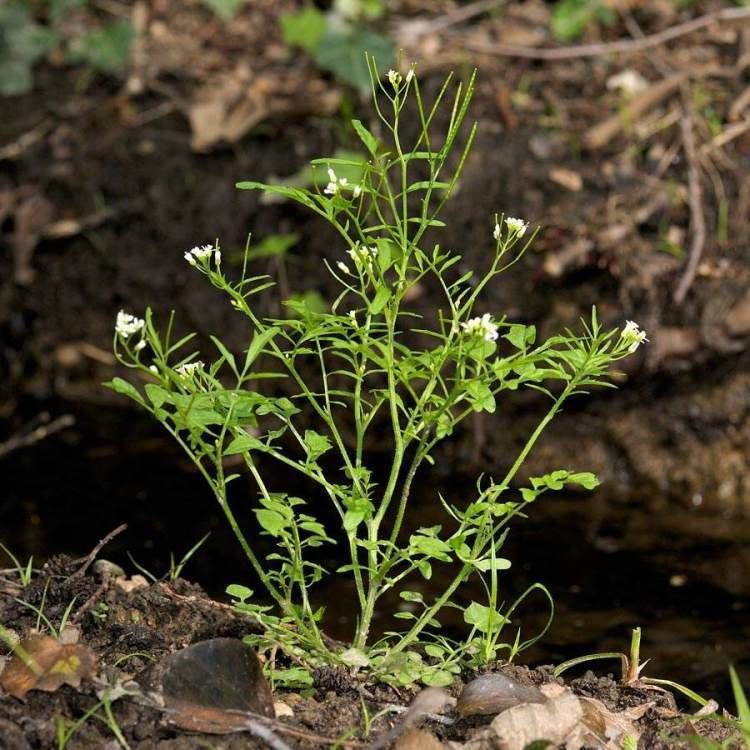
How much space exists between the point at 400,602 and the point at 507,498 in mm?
872

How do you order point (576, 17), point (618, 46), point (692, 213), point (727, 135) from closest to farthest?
1. point (692, 213)
2. point (727, 135)
3. point (618, 46)
4. point (576, 17)

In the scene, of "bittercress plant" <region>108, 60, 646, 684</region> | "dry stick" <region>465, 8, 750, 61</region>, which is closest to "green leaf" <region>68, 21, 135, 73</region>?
"dry stick" <region>465, 8, 750, 61</region>

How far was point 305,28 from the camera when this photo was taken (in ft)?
14.1

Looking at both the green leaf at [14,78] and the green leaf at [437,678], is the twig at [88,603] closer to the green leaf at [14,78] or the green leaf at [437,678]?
the green leaf at [437,678]

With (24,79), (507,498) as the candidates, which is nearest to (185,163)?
(24,79)

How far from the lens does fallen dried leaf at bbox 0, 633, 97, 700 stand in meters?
1.48

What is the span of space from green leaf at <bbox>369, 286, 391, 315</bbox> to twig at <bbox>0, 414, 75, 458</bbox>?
2.08 m

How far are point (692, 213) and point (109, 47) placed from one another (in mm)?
2448

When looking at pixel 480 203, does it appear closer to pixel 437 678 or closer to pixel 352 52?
pixel 352 52

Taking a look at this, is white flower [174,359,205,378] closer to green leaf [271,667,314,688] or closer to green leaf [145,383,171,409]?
green leaf [145,383,171,409]

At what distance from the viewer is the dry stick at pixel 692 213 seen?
11.4 ft

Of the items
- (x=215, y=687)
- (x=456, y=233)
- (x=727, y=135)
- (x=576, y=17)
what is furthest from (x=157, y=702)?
(x=576, y=17)

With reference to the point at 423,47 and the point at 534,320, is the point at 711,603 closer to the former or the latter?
the point at 534,320

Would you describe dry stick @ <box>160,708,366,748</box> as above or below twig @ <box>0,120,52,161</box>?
above
